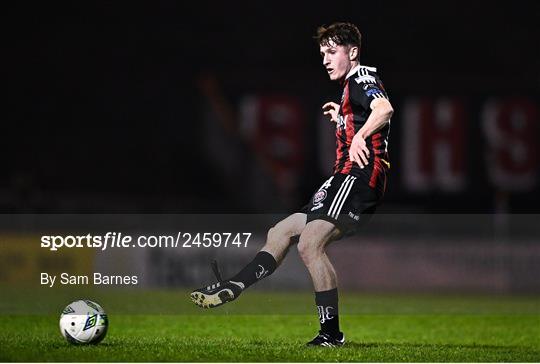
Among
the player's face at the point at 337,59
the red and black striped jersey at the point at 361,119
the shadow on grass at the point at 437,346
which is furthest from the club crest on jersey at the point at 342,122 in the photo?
the shadow on grass at the point at 437,346

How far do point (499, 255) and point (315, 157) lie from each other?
762 cm

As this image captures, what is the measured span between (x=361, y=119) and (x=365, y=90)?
0.84ft

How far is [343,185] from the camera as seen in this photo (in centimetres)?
870

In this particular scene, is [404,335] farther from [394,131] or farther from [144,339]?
[394,131]

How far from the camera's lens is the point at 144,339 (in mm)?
10016

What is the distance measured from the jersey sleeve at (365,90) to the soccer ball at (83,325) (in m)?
2.75

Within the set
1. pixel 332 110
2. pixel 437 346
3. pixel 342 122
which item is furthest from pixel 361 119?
pixel 437 346

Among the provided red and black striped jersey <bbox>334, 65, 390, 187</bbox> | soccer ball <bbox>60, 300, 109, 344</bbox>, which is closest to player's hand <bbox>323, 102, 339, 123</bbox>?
red and black striped jersey <bbox>334, 65, 390, 187</bbox>

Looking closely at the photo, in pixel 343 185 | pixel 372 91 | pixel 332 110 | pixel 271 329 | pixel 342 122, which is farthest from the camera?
pixel 271 329

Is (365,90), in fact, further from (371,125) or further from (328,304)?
(328,304)

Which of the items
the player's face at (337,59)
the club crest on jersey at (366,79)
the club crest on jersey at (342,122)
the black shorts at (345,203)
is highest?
the player's face at (337,59)

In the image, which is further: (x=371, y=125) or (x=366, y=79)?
(x=366, y=79)

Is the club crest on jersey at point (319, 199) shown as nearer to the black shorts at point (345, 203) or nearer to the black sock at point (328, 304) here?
the black shorts at point (345, 203)

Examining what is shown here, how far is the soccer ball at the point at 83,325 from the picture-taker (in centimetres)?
891
